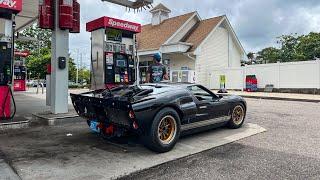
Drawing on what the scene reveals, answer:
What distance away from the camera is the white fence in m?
21.0

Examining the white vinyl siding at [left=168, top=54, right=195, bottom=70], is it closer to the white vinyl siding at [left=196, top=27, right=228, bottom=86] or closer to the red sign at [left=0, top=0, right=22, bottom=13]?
the white vinyl siding at [left=196, top=27, right=228, bottom=86]

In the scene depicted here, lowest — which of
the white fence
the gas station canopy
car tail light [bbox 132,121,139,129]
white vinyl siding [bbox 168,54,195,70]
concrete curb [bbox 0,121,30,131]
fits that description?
concrete curb [bbox 0,121,30,131]

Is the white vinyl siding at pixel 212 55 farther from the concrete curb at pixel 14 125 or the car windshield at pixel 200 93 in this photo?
A: the concrete curb at pixel 14 125

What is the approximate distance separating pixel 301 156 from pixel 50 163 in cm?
390

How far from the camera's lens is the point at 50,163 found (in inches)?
191

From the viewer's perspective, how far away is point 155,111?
17.6ft

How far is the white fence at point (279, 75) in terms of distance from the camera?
21.0m

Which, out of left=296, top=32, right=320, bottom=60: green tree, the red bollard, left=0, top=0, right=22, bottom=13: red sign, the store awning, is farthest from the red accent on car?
left=296, top=32, right=320, bottom=60: green tree

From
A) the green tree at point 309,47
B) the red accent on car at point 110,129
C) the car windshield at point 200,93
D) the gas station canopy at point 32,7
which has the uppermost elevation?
the green tree at point 309,47

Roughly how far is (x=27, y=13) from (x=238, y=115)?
13736mm

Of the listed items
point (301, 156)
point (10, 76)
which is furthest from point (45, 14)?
point (301, 156)

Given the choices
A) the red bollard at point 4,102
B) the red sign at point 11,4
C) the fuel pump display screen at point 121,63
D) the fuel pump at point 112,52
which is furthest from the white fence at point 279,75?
the red bollard at point 4,102

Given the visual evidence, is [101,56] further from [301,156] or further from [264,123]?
[301,156]

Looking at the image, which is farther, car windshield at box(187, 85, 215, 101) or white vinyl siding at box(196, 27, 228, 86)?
white vinyl siding at box(196, 27, 228, 86)
